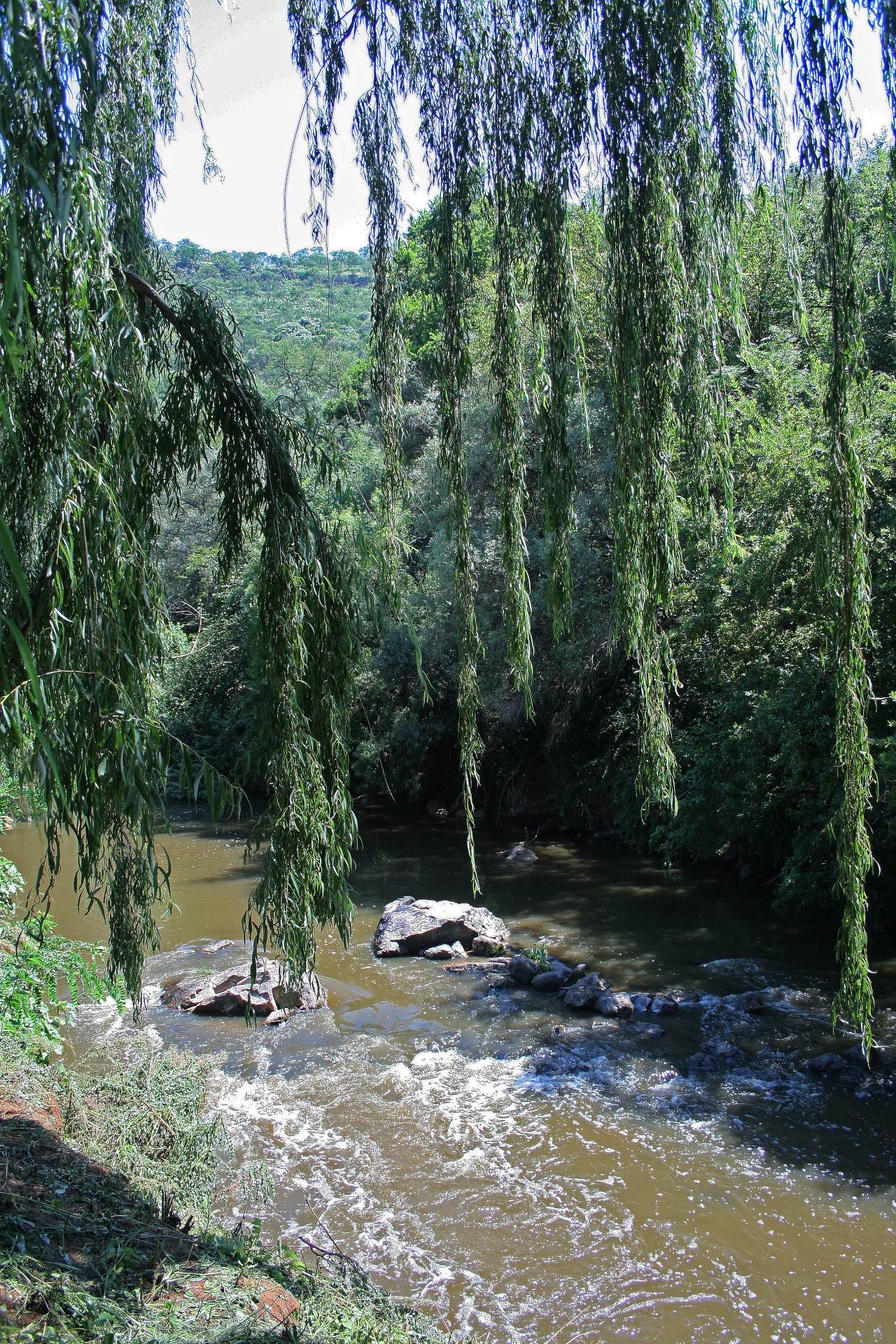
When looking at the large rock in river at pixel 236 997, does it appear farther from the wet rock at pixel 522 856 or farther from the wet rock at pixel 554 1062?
the wet rock at pixel 522 856

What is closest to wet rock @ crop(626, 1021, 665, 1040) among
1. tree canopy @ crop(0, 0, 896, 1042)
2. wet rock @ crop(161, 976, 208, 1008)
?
wet rock @ crop(161, 976, 208, 1008)

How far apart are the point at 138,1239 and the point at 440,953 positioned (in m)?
6.63

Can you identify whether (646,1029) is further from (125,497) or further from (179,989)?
(125,497)

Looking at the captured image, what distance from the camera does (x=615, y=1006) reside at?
8625mm

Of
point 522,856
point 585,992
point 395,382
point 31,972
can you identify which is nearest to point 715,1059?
point 585,992

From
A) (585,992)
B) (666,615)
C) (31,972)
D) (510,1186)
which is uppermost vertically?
(666,615)

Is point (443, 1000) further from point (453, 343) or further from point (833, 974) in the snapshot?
point (453, 343)

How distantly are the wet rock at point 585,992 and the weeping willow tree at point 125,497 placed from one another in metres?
6.51

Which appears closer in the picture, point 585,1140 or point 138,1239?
point 138,1239

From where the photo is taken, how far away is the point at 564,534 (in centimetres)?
286

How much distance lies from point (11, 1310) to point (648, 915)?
955 centimetres

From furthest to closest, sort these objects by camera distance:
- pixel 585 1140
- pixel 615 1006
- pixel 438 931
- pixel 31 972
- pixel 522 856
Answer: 1. pixel 522 856
2. pixel 438 931
3. pixel 615 1006
4. pixel 585 1140
5. pixel 31 972

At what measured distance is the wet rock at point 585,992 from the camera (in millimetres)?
8859

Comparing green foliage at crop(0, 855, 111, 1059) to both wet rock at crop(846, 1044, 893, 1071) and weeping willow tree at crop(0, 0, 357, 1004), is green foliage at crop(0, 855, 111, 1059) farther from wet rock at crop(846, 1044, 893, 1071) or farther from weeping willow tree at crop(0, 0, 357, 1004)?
wet rock at crop(846, 1044, 893, 1071)
